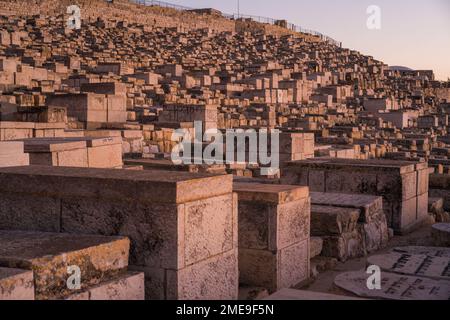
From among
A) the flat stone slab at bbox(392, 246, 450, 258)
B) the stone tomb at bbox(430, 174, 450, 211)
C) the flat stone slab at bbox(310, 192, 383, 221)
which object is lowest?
the flat stone slab at bbox(392, 246, 450, 258)

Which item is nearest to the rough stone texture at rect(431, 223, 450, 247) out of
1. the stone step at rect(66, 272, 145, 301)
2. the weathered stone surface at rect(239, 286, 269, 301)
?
the weathered stone surface at rect(239, 286, 269, 301)

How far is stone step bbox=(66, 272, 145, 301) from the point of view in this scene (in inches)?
143

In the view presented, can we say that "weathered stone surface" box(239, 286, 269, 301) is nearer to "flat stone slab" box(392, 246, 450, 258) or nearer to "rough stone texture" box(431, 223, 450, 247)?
"flat stone slab" box(392, 246, 450, 258)

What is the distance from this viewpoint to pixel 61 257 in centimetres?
362

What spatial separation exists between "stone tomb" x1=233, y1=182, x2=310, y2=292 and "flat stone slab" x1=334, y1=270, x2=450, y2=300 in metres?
0.48

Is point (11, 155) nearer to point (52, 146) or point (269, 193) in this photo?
point (52, 146)

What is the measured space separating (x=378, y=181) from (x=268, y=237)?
3.08m

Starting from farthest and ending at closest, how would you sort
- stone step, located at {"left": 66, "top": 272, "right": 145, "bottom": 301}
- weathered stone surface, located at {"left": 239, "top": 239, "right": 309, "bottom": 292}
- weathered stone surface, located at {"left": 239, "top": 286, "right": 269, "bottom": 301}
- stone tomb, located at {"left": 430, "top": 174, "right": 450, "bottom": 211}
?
stone tomb, located at {"left": 430, "top": 174, "right": 450, "bottom": 211} → weathered stone surface, located at {"left": 239, "top": 239, "right": 309, "bottom": 292} → weathered stone surface, located at {"left": 239, "top": 286, "right": 269, "bottom": 301} → stone step, located at {"left": 66, "top": 272, "right": 145, "bottom": 301}

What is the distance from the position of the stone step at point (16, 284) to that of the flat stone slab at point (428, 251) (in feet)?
12.9

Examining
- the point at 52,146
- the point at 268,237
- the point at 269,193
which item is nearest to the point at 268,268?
the point at 268,237

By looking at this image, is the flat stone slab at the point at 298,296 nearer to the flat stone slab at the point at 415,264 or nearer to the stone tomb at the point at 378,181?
the flat stone slab at the point at 415,264

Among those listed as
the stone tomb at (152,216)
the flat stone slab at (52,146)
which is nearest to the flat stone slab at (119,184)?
the stone tomb at (152,216)
